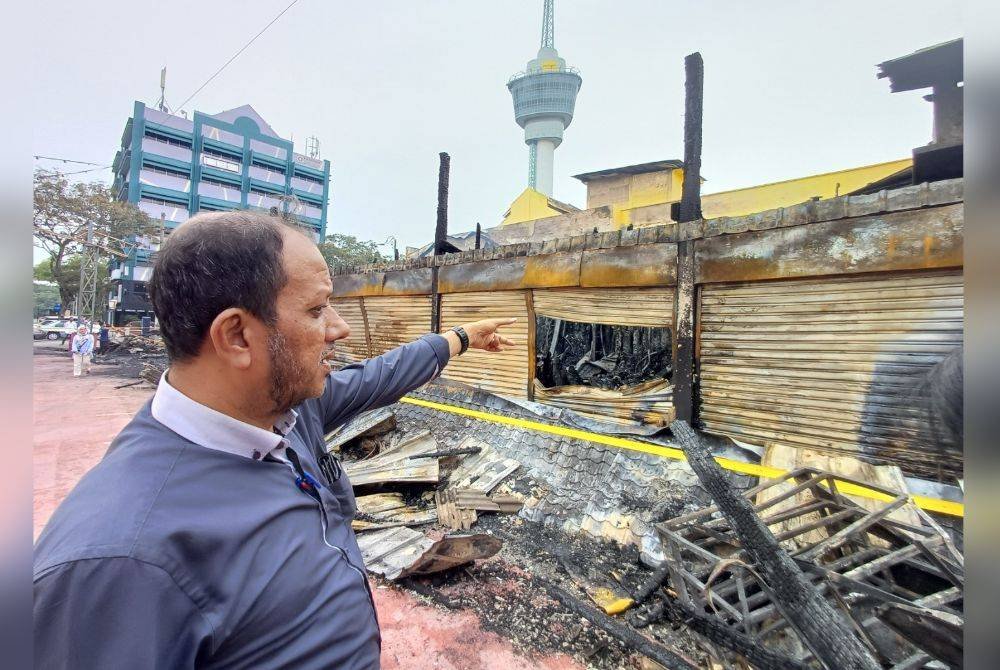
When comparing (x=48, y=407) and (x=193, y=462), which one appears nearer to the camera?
(x=193, y=462)

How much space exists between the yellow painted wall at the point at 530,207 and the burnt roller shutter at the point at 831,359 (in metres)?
28.3

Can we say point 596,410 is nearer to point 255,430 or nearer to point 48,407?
point 255,430

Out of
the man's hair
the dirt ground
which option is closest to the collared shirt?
the dirt ground

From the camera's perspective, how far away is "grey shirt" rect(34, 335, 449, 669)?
858 millimetres

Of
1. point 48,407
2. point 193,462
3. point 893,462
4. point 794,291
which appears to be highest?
point 794,291

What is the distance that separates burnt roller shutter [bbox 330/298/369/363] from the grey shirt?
872 centimetres

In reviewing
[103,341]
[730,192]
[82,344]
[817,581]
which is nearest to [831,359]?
[817,581]

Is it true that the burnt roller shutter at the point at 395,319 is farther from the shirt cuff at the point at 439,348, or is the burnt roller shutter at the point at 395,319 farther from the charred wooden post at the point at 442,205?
the shirt cuff at the point at 439,348

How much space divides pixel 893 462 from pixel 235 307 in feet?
17.3

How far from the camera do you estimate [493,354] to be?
732 cm

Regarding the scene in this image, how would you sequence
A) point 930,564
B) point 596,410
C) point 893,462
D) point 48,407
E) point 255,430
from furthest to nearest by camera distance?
point 48,407 < point 596,410 < point 893,462 < point 930,564 < point 255,430

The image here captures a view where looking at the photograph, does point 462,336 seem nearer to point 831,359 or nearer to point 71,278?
point 831,359
